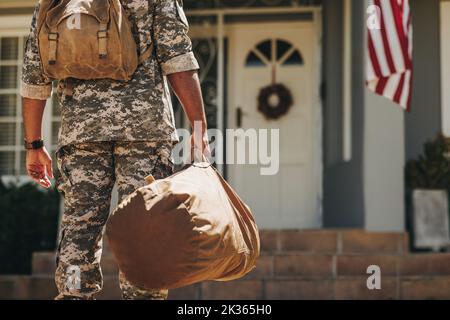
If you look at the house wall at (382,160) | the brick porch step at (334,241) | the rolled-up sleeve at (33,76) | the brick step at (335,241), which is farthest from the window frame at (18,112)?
the rolled-up sleeve at (33,76)

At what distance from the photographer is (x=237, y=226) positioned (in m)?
2.90

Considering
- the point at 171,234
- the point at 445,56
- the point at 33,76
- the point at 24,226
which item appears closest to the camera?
the point at 171,234

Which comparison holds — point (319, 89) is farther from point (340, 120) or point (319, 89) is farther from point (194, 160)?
point (194, 160)

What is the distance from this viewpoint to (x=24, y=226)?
6.85 meters

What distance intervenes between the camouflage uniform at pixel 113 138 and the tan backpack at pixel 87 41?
75 mm

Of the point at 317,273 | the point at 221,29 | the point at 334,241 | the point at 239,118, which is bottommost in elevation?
the point at 317,273

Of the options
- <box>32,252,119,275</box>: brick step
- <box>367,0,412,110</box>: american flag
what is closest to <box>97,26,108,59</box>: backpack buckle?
<box>32,252,119,275</box>: brick step

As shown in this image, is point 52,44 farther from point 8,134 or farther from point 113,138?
point 8,134

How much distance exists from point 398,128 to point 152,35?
143 inches

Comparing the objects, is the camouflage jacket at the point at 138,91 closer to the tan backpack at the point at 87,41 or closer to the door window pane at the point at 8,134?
the tan backpack at the point at 87,41

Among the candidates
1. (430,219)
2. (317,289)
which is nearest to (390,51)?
(430,219)

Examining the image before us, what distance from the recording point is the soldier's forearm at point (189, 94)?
3.08 m

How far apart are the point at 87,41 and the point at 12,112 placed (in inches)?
221

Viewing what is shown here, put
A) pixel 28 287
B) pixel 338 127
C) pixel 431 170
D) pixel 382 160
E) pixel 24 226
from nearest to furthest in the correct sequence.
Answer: pixel 28 287
pixel 382 160
pixel 431 170
pixel 24 226
pixel 338 127
